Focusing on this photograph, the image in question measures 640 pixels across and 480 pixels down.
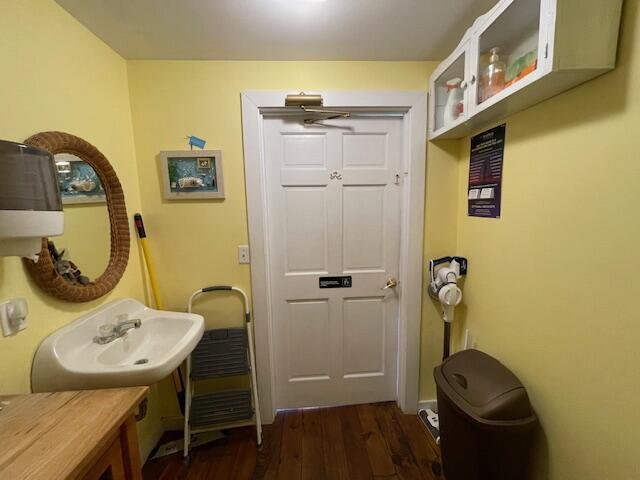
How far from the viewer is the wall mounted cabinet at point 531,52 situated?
731mm

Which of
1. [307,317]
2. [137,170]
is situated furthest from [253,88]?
[307,317]

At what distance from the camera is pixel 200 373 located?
5.03ft

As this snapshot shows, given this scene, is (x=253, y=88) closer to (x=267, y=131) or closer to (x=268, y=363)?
(x=267, y=131)

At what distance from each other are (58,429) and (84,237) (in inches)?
32.9

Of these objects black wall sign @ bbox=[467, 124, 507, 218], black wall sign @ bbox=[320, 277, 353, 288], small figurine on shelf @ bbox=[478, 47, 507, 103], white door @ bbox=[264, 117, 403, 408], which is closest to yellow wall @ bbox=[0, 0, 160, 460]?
white door @ bbox=[264, 117, 403, 408]

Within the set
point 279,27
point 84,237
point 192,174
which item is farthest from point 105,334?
point 279,27

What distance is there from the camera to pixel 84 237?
1.18 m

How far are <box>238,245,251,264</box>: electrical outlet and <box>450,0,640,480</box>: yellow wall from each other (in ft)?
4.55

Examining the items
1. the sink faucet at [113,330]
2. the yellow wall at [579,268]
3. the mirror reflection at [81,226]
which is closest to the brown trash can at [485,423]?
the yellow wall at [579,268]

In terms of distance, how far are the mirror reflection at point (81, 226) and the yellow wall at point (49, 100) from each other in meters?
0.04

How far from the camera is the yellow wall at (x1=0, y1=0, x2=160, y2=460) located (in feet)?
2.86

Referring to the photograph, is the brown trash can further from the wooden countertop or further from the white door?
the wooden countertop

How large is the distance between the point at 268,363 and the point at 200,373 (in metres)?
0.41

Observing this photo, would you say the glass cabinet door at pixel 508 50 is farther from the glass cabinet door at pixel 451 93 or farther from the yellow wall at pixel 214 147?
the yellow wall at pixel 214 147
